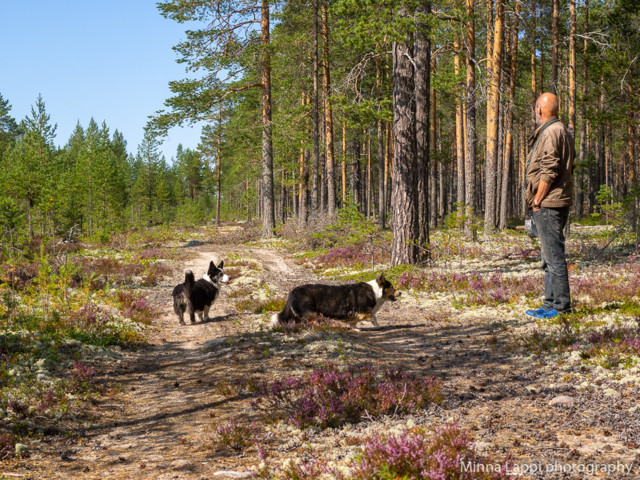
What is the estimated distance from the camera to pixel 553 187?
23.9 feet

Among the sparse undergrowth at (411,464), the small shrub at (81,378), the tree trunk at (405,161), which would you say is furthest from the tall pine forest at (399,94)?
the sparse undergrowth at (411,464)

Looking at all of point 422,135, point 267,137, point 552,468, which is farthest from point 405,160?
point 267,137

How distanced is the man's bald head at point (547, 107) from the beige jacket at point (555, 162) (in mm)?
107

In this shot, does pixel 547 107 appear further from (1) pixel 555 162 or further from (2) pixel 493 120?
(2) pixel 493 120

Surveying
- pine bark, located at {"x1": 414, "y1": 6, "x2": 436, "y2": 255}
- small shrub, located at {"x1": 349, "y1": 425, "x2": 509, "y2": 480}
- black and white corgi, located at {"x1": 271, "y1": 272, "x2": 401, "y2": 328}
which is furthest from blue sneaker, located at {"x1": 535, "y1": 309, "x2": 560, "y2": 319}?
pine bark, located at {"x1": 414, "y1": 6, "x2": 436, "y2": 255}

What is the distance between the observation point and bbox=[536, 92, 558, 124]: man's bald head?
24.0ft

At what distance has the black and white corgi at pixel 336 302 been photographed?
8965mm

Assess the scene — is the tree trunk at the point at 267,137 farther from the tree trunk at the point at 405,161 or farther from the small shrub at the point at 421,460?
the small shrub at the point at 421,460

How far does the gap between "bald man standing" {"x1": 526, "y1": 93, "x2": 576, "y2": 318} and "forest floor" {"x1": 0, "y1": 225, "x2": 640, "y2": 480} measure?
1.13m

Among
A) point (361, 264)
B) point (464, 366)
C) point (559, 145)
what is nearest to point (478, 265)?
point (361, 264)

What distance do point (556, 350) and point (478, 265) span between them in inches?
351

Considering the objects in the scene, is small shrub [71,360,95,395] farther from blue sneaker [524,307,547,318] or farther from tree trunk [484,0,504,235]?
tree trunk [484,0,504,235]

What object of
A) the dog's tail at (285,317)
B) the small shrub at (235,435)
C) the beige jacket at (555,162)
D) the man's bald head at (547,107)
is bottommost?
the small shrub at (235,435)

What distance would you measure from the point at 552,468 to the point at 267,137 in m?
28.1
